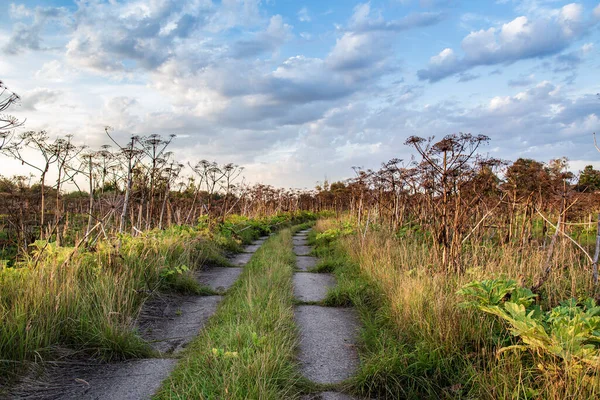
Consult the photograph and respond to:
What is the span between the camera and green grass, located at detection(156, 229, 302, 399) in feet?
9.02

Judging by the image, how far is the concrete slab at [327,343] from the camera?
133 inches

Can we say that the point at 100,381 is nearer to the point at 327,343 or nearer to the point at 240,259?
the point at 327,343

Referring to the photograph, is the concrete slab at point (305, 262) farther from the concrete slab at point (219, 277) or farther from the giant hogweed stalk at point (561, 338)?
the giant hogweed stalk at point (561, 338)

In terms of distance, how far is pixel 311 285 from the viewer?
6.73 metres

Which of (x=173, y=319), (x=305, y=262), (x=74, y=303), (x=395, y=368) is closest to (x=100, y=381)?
(x=74, y=303)

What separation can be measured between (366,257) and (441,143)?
2.68m

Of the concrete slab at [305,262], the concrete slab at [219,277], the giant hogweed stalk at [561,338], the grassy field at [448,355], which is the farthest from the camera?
the concrete slab at [305,262]

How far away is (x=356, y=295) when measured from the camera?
5.40 meters

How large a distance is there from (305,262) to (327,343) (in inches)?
209

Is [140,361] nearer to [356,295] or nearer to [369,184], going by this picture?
[356,295]

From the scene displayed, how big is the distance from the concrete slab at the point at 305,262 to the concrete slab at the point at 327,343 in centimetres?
311

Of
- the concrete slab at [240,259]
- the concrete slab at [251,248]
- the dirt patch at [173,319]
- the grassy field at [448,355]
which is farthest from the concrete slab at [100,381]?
the concrete slab at [251,248]

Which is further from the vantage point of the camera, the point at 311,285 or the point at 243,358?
the point at 311,285

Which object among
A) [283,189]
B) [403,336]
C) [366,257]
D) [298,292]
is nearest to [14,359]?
[403,336]
